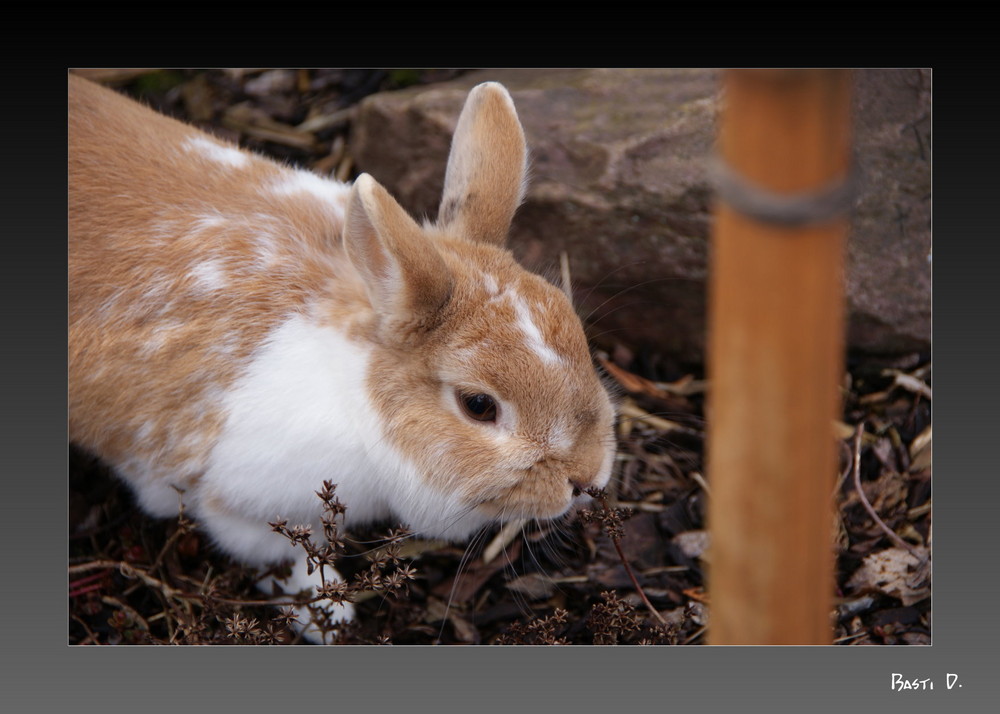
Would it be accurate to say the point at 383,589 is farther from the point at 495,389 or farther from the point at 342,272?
the point at 342,272

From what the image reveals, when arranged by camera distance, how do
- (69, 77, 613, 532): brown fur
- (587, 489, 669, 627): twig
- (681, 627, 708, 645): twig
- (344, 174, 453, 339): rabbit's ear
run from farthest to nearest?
(681, 627, 708, 645): twig < (587, 489, 669, 627): twig < (69, 77, 613, 532): brown fur < (344, 174, 453, 339): rabbit's ear

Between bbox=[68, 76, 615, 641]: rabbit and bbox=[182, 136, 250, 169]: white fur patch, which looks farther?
bbox=[182, 136, 250, 169]: white fur patch

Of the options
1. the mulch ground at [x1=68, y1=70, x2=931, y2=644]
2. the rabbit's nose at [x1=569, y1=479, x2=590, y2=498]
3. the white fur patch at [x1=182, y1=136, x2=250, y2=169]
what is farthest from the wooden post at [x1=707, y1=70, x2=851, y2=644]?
the white fur patch at [x1=182, y1=136, x2=250, y2=169]

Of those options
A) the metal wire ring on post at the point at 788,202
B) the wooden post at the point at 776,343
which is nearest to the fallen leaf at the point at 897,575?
the wooden post at the point at 776,343

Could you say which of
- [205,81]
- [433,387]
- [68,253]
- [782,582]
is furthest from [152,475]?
[782,582]

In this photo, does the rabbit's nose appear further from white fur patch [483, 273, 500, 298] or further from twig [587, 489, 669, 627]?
white fur patch [483, 273, 500, 298]

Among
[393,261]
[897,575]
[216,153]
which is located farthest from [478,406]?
[897,575]

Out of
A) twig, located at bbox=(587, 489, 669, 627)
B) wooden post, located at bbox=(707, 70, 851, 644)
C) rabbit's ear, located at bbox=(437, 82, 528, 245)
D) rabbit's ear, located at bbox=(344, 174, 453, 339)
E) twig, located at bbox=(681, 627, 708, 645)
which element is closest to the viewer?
wooden post, located at bbox=(707, 70, 851, 644)
